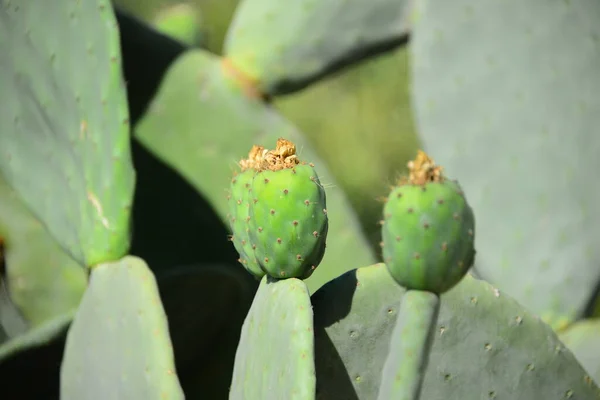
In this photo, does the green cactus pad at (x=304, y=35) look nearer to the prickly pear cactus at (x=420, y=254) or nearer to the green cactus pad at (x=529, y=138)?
the green cactus pad at (x=529, y=138)

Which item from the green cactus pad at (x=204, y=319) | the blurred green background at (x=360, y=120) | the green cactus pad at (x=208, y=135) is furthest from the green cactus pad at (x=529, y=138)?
the blurred green background at (x=360, y=120)

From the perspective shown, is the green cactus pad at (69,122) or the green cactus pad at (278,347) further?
the green cactus pad at (69,122)

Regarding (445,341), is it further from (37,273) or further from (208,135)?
(37,273)

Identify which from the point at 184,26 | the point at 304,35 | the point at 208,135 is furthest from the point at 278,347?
the point at 184,26

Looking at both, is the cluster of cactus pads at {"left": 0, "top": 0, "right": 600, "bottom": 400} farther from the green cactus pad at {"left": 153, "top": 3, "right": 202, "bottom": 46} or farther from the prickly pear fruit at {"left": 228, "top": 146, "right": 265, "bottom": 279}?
the green cactus pad at {"left": 153, "top": 3, "right": 202, "bottom": 46}

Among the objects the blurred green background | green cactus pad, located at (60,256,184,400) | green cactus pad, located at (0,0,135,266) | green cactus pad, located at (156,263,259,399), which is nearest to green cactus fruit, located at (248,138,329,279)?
green cactus pad, located at (60,256,184,400)

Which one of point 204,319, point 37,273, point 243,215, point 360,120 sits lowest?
point 360,120
